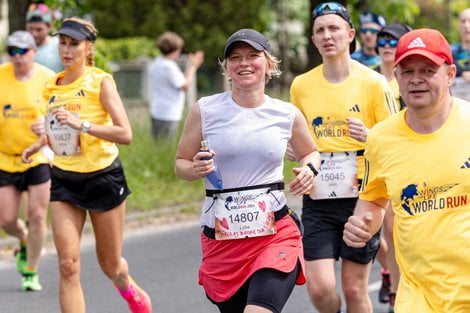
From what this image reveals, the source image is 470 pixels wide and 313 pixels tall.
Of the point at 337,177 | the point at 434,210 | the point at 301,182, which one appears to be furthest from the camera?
the point at 337,177

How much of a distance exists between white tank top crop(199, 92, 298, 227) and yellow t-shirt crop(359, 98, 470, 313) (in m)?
1.03

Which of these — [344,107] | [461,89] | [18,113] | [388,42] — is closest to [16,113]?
[18,113]

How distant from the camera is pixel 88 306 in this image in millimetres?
9164

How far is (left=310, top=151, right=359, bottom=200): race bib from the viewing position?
7484mm

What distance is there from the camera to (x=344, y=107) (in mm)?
7480

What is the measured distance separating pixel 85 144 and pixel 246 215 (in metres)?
2.07

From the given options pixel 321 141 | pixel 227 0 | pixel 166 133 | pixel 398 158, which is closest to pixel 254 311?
pixel 398 158

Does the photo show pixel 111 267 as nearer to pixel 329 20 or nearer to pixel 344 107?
pixel 344 107

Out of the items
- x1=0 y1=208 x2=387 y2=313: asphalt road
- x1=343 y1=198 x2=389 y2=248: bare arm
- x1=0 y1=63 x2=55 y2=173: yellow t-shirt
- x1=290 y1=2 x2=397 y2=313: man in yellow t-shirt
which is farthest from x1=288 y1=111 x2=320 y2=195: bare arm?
x1=0 y1=63 x2=55 y2=173: yellow t-shirt

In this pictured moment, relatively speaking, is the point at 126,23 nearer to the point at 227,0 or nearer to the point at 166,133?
the point at 227,0

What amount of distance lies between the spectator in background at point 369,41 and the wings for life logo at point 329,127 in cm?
312

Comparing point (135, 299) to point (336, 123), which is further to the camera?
point (135, 299)

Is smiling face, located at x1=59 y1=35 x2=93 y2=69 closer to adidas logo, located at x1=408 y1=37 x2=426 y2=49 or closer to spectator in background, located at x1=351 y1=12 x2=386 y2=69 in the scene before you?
adidas logo, located at x1=408 y1=37 x2=426 y2=49

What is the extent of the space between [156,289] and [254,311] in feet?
13.6
